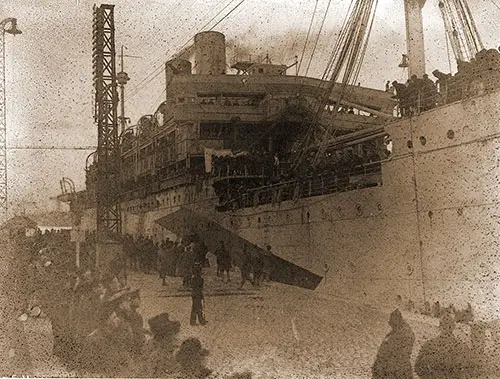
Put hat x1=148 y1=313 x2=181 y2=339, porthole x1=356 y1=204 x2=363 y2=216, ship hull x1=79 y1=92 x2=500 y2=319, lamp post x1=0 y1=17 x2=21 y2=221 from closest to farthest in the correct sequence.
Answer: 1. ship hull x1=79 y1=92 x2=500 y2=319
2. hat x1=148 y1=313 x2=181 y2=339
3. lamp post x1=0 y1=17 x2=21 y2=221
4. porthole x1=356 y1=204 x2=363 y2=216

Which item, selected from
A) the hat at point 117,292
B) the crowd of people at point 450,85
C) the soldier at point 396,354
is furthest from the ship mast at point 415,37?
the hat at point 117,292

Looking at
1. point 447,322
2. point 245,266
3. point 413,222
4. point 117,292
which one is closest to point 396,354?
point 447,322

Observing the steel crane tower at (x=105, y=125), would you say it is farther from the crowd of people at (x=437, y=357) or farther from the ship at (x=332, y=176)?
the crowd of people at (x=437, y=357)

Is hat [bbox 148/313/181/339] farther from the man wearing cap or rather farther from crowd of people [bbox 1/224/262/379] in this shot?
the man wearing cap

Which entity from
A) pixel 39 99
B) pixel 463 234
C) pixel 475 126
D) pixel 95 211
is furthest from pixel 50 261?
pixel 475 126

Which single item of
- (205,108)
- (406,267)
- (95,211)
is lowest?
(406,267)

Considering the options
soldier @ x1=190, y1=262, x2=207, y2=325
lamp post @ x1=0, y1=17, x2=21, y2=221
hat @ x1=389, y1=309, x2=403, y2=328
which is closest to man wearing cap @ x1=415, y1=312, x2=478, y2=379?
hat @ x1=389, y1=309, x2=403, y2=328

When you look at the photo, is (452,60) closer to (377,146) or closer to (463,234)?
(377,146)
